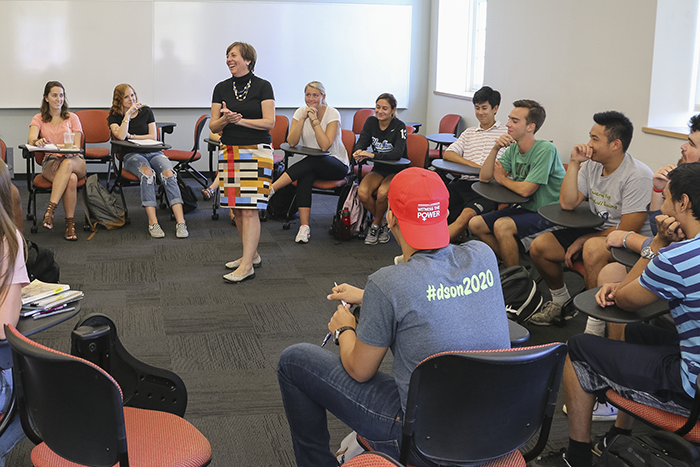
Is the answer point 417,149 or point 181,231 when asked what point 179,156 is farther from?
point 417,149

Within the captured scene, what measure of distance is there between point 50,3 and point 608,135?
6273mm

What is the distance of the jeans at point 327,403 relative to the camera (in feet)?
5.31

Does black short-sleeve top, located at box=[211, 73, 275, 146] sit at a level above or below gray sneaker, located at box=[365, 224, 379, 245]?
above

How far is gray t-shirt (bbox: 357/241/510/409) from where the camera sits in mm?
1491

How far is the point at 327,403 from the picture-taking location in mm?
1730

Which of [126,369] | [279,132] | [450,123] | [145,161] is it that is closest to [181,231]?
[145,161]

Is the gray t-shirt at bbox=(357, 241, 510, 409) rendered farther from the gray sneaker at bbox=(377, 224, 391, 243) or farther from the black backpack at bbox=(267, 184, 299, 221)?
the black backpack at bbox=(267, 184, 299, 221)

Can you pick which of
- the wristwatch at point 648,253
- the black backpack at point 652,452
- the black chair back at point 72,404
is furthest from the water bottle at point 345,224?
the black chair back at point 72,404

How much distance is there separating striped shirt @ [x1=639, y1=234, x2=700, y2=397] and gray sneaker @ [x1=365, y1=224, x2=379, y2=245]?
3.44 meters

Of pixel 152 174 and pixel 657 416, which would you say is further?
pixel 152 174

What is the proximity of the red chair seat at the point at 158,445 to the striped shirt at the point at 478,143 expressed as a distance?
342cm

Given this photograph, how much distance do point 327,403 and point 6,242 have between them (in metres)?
0.94

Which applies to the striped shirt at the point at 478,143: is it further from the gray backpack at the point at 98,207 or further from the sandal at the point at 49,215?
the sandal at the point at 49,215

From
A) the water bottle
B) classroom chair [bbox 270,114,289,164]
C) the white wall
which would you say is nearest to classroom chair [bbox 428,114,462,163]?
the white wall
